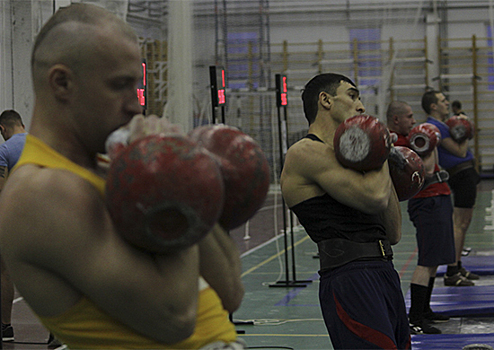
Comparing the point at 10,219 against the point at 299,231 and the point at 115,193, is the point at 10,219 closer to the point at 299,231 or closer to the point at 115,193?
the point at 115,193

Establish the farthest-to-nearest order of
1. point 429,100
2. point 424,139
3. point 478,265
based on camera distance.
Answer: point 478,265
point 429,100
point 424,139

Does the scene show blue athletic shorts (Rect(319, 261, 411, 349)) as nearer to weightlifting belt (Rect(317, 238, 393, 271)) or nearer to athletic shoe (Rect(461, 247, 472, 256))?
weightlifting belt (Rect(317, 238, 393, 271))

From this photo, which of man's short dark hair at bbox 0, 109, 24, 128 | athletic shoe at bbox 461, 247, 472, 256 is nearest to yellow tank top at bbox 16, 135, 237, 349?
man's short dark hair at bbox 0, 109, 24, 128

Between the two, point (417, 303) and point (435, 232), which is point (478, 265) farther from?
point (417, 303)

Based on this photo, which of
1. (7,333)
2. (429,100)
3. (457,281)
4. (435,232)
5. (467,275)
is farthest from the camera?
(467,275)

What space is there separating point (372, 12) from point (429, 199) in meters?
10.4

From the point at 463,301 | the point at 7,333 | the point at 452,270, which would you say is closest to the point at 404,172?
the point at 463,301

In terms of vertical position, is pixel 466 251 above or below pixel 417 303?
below

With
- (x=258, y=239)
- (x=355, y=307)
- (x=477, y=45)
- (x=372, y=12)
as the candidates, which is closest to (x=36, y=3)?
(x=355, y=307)

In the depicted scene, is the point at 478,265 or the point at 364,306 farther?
the point at 478,265

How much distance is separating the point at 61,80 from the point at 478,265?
6.26 meters

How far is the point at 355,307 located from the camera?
92.5 inches

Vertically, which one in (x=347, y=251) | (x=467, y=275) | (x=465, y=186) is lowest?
(x=467, y=275)

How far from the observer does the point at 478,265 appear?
669 centimetres
